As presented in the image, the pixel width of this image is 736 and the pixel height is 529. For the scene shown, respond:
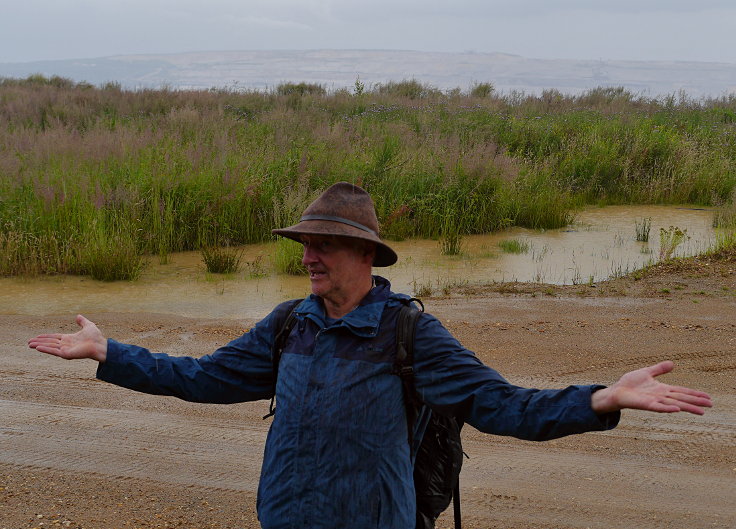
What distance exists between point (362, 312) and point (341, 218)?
0.35m

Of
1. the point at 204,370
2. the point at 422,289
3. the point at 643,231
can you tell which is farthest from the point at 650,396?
the point at 643,231

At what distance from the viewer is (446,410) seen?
2885 mm

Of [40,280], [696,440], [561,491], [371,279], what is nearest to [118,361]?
[371,279]

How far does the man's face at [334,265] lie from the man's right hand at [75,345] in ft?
2.57

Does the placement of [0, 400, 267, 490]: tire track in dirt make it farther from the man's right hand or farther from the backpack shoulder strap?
the backpack shoulder strap

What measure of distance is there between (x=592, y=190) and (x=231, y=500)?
13989 mm

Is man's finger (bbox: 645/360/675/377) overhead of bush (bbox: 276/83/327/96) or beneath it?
overhead

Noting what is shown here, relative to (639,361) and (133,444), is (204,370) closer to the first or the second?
(133,444)

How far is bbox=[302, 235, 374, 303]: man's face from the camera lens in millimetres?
3053

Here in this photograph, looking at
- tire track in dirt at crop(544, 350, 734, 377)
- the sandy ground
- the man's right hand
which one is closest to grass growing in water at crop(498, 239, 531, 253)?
the sandy ground

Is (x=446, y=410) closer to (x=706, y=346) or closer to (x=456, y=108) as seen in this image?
(x=706, y=346)

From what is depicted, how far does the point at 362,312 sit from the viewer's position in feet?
9.62

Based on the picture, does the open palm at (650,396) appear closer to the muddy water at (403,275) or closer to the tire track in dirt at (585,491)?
the tire track in dirt at (585,491)

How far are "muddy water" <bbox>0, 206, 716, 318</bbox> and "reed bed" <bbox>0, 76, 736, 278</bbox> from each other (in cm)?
37
